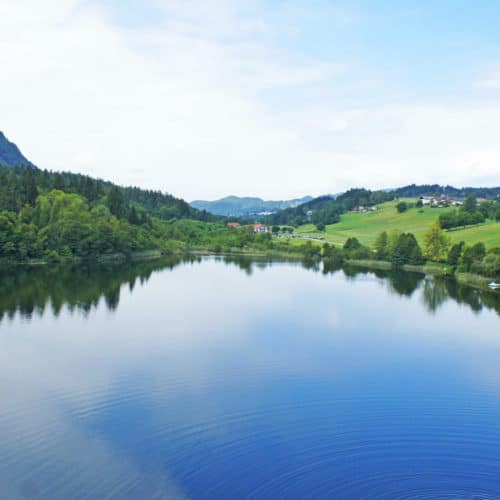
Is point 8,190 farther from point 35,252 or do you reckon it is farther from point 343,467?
point 343,467

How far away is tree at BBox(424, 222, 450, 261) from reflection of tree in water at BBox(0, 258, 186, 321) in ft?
142

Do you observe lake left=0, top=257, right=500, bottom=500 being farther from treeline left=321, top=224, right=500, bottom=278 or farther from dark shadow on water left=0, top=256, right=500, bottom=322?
treeline left=321, top=224, right=500, bottom=278

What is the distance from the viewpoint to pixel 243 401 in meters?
19.7

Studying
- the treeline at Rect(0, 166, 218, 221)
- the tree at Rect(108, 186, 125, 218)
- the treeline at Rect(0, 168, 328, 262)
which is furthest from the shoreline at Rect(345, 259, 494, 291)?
the treeline at Rect(0, 166, 218, 221)

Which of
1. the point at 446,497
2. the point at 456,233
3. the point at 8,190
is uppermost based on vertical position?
the point at 8,190

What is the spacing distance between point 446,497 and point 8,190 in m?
78.6

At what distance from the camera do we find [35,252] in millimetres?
66062

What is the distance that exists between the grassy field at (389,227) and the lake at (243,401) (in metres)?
51.8

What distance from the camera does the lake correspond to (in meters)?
14.2

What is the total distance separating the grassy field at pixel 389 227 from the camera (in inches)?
3445

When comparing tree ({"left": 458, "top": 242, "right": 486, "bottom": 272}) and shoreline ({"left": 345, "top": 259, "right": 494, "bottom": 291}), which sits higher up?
tree ({"left": 458, "top": 242, "right": 486, "bottom": 272})

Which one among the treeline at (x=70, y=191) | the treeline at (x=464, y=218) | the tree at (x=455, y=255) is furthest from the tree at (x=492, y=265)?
the treeline at (x=70, y=191)

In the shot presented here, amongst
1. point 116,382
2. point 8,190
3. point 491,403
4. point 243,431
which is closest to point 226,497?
point 243,431

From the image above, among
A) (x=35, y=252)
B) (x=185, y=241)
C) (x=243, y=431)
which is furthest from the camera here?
(x=185, y=241)
